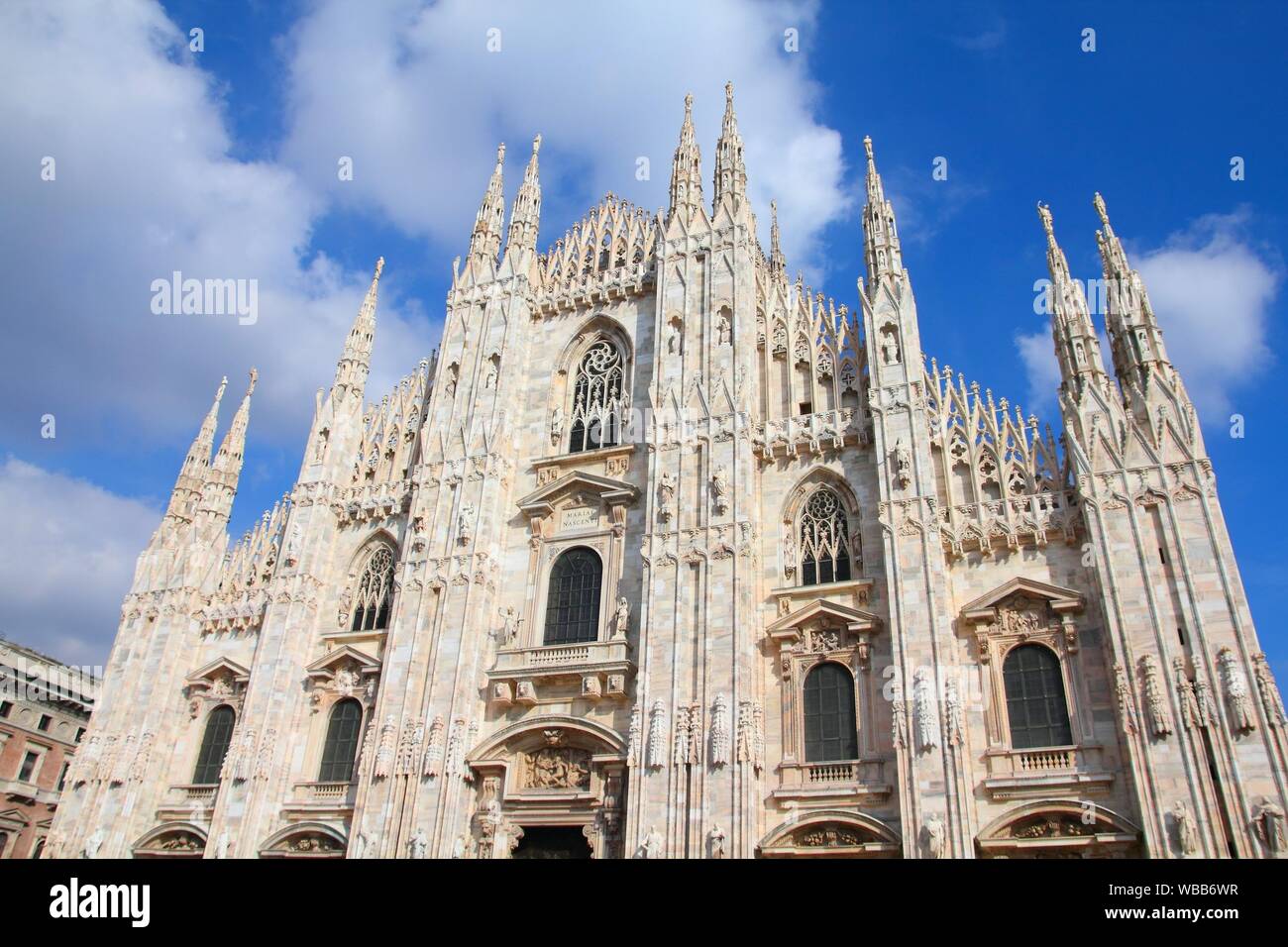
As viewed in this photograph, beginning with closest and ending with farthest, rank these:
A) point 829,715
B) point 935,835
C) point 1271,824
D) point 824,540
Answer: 1. point 1271,824
2. point 935,835
3. point 829,715
4. point 824,540

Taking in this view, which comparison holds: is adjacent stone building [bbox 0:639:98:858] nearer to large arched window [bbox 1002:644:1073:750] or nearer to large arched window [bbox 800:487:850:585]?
large arched window [bbox 800:487:850:585]

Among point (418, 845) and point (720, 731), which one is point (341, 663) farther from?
point (720, 731)

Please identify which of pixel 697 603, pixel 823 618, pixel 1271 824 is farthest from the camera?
pixel 697 603

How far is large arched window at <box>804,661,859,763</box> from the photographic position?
20.3 metres

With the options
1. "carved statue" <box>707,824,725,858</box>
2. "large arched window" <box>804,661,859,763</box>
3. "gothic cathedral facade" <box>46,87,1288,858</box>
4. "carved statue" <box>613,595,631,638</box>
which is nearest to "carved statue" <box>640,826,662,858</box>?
"gothic cathedral facade" <box>46,87,1288,858</box>

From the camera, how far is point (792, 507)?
23.6 m

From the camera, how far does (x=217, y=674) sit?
91.1 feet

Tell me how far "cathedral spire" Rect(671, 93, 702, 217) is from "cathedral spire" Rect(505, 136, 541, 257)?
5.29m

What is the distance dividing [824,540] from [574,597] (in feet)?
22.5

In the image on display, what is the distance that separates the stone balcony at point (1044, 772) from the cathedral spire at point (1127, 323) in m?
8.39

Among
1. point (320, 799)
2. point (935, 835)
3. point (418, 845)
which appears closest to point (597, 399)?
point (418, 845)
